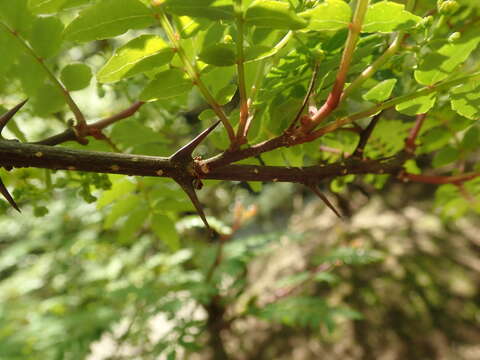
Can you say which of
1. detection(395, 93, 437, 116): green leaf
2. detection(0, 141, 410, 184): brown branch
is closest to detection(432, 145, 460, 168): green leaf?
detection(395, 93, 437, 116): green leaf

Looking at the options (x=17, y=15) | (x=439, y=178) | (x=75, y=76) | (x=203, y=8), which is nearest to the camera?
(x=203, y=8)

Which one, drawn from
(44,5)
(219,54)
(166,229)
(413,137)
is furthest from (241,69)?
(166,229)

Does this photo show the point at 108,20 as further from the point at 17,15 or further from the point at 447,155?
the point at 447,155

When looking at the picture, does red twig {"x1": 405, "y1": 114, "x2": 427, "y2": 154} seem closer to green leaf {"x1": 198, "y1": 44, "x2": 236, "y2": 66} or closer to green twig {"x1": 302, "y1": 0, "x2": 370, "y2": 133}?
green twig {"x1": 302, "y1": 0, "x2": 370, "y2": 133}

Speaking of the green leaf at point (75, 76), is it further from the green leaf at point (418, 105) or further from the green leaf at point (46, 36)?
the green leaf at point (418, 105)

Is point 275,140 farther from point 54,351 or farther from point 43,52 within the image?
point 54,351
